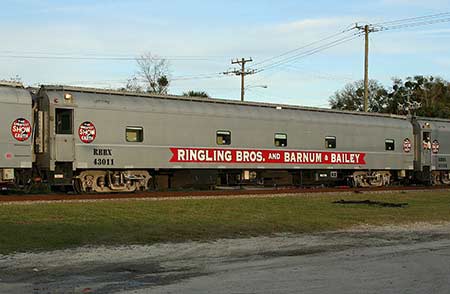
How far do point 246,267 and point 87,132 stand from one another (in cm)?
1322

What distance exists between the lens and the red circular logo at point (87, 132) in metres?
21.2

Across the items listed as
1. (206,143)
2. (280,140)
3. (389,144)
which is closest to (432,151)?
(389,144)

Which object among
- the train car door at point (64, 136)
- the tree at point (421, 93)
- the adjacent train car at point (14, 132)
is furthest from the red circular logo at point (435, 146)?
the tree at point (421, 93)

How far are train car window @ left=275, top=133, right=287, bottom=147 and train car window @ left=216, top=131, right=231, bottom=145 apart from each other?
262 centimetres

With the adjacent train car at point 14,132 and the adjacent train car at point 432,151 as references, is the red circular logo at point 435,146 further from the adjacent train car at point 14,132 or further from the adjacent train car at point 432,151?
the adjacent train car at point 14,132

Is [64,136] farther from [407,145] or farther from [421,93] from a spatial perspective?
[421,93]

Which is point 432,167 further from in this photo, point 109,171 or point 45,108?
point 45,108

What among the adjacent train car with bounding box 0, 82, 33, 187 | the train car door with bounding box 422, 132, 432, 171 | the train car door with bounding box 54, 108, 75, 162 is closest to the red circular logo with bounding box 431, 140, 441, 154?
the train car door with bounding box 422, 132, 432, 171

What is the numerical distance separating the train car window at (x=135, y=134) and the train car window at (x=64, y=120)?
7.41ft

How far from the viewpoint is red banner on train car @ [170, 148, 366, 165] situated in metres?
24.1

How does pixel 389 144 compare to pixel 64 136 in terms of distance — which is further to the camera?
pixel 389 144

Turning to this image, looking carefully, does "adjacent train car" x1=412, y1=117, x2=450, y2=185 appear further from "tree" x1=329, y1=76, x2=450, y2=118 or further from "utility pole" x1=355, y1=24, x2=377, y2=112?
"tree" x1=329, y1=76, x2=450, y2=118

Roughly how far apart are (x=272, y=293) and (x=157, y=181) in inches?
680

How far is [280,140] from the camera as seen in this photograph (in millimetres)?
27125
